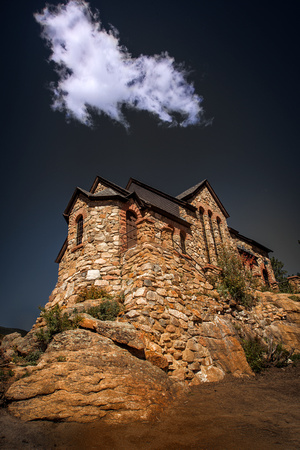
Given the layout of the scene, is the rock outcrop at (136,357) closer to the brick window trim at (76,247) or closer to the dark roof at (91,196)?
the brick window trim at (76,247)

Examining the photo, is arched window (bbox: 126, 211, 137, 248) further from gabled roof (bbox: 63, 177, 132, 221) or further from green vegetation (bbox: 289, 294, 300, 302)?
green vegetation (bbox: 289, 294, 300, 302)

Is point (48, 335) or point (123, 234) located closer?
point (48, 335)

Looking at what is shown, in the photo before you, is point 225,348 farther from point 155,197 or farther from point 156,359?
point 155,197

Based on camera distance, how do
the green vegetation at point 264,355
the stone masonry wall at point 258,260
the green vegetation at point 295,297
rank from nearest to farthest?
the green vegetation at point 264,355 → the green vegetation at point 295,297 → the stone masonry wall at point 258,260

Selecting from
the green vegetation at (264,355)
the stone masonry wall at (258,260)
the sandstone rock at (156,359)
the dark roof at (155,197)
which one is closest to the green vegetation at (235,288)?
the green vegetation at (264,355)

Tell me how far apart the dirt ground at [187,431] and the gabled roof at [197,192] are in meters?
16.8

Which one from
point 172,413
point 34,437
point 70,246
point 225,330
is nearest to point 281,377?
point 225,330

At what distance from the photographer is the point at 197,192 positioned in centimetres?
2209

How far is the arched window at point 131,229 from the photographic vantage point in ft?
42.1

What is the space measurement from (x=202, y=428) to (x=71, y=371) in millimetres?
2523

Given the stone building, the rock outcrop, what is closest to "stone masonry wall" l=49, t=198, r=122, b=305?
the stone building

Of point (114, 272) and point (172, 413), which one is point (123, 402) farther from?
point (114, 272)

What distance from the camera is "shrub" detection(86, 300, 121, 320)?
809 centimetres

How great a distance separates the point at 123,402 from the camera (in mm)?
4602
